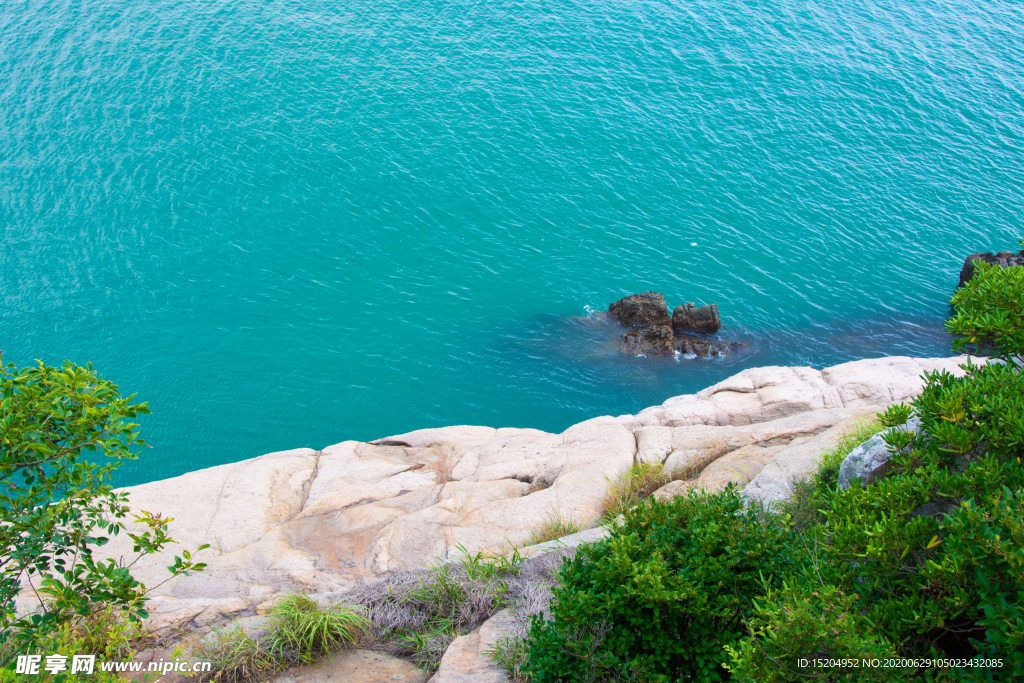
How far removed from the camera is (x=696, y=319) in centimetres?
3241

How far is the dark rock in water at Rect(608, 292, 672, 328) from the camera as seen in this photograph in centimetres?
3244

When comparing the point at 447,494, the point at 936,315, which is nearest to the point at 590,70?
the point at 936,315

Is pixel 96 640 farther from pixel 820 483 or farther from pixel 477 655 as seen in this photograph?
pixel 820 483

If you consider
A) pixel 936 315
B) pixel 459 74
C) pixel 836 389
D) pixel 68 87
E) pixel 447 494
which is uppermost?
pixel 459 74

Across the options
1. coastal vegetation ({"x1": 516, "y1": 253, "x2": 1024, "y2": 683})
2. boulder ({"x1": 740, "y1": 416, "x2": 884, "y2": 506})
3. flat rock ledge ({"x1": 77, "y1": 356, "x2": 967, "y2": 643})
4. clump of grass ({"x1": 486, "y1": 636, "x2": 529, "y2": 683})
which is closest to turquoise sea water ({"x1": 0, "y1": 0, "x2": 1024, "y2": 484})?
flat rock ledge ({"x1": 77, "y1": 356, "x2": 967, "y2": 643})

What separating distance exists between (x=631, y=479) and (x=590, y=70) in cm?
4091

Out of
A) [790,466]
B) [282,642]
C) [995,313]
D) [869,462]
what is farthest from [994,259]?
Result: [282,642]

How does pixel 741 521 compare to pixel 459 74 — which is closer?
pixel 741 521

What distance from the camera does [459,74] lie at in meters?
48.1

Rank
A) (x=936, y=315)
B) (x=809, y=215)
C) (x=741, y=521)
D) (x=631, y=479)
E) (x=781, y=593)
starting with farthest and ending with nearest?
(x=809, y=215) → (x=936, y=315) → (x=631, y=479) → (x=741, y=521) → (x=781, y=593)

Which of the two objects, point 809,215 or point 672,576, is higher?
point 809,215

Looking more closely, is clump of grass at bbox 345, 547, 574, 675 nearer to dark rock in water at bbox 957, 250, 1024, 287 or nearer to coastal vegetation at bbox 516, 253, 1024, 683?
coastal vegetation at bbox 516, 253, 1024, 683

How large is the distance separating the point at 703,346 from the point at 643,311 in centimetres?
324

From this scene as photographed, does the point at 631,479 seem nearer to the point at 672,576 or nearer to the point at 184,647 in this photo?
the point at 672,576
